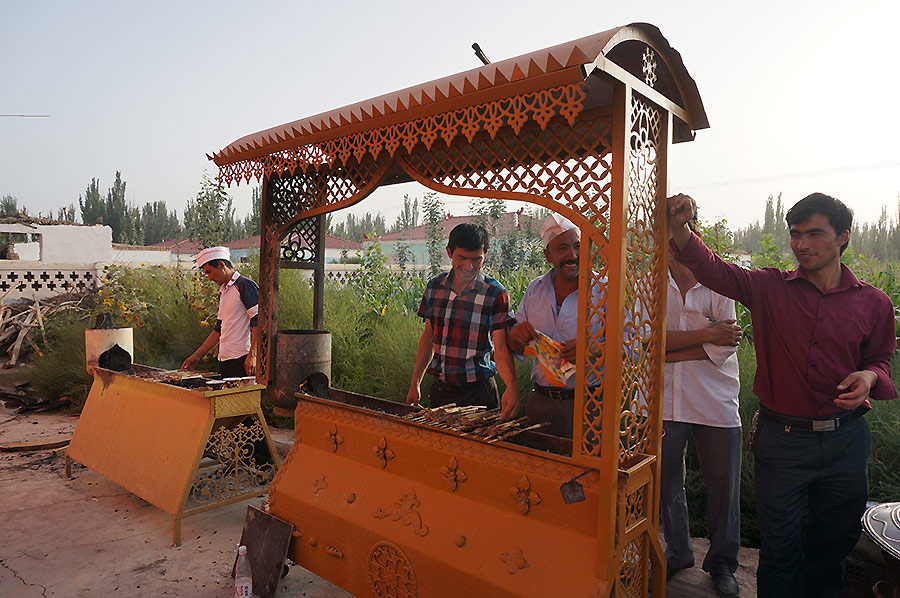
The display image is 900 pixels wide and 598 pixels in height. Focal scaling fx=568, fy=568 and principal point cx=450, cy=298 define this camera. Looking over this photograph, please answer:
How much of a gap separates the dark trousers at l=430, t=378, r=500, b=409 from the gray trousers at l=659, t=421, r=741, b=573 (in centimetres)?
118

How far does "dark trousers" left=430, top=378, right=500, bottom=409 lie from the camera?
153 inches

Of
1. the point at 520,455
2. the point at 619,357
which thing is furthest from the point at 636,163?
the point at 520,455

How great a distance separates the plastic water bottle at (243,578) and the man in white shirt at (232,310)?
1.99 meters

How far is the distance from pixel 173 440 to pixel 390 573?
7.82 ft

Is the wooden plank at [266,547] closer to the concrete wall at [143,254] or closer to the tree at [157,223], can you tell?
the concrete wall at [143,254]

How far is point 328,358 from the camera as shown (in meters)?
4.74

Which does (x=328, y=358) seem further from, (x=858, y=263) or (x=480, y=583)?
(x=858, y=263)

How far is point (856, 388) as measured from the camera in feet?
7.88

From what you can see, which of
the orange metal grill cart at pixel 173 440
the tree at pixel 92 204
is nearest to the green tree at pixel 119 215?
the tree at pixel 92 204

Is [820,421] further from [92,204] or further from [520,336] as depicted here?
[92,204]

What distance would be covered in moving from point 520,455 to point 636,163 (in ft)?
4.67

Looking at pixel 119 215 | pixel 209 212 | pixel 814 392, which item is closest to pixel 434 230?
pixel 209 212

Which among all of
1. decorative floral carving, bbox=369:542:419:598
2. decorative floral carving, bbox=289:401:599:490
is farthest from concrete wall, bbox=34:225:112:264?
decorative floral carving, bbox=369:542:419:598

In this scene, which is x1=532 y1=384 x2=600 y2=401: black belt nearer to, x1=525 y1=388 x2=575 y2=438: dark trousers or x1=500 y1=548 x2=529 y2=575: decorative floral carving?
x1=525 y1=388 x2=575 y2=438: dark trousers
